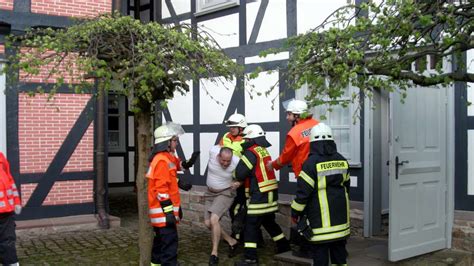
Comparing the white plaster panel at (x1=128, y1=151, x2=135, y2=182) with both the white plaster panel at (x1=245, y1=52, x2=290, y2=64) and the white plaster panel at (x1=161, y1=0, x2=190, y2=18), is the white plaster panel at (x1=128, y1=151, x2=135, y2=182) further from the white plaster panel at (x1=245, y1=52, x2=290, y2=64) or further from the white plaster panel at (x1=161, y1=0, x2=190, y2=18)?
the white plaster panel at (x1=245, y1=52, x2=290, y2=64)

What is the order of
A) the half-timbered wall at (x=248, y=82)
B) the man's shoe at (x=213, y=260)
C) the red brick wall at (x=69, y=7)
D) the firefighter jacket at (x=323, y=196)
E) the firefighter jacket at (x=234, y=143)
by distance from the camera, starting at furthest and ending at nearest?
the red brick wall at (x=69, y=7)
the half-timbered wall at (x=248, y=82)
the firefighter jacket at (x=234, y=143)
the man's shoe at (x=213, y=260)
the firefighter jacket at (x=323, y=196)

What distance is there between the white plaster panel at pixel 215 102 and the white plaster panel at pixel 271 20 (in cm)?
100

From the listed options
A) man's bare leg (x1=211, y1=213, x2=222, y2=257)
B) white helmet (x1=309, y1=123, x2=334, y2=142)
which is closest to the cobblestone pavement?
man's bare leg (x1=211, y1=213, x2=222, y2=257)

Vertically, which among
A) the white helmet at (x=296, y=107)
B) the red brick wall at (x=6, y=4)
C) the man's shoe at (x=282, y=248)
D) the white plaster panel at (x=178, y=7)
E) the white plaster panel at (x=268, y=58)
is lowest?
the man's shoe at (x=282, y=248)

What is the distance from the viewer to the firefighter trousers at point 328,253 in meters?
5.11

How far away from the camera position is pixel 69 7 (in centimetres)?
941

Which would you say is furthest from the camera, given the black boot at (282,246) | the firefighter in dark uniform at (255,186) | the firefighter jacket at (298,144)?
the black boot at (282,246)

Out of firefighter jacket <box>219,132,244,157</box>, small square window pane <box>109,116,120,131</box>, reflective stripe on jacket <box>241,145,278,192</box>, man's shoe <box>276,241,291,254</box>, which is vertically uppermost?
small square window pane <box>109,116,120,131</box>

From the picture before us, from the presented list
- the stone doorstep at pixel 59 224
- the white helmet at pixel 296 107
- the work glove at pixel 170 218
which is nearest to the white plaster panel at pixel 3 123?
the stone doorstep at pixel 59 224

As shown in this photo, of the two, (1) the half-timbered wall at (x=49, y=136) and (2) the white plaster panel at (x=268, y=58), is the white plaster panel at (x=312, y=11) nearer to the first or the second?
(2) the white plaster panel at (x=268, y=58)

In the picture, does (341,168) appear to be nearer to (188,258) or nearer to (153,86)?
(153,86)

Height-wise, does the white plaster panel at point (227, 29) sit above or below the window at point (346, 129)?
above

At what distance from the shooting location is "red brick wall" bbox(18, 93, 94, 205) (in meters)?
8.97

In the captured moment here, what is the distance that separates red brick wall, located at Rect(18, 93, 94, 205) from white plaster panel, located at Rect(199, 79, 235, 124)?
2.03 m
